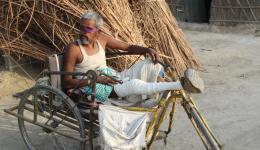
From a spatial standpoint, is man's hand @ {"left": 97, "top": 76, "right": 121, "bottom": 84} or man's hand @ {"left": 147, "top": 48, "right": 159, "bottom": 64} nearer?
man's hand @ {"left": 97, "top": 76, "right": 121, "bottom": 84}

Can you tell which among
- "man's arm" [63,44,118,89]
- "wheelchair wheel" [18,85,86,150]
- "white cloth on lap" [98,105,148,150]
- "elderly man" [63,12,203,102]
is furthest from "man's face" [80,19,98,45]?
"white cloth on lap" [98,105,148,150]

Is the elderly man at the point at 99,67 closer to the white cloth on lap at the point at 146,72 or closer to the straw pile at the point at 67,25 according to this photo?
the white cloth on lap at the point at 146,72

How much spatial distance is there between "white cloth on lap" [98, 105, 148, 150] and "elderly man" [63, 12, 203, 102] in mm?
208

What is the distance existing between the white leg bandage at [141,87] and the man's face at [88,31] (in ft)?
1.46

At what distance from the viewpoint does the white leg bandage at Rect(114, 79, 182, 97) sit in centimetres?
319

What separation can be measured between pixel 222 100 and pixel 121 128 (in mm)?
2107

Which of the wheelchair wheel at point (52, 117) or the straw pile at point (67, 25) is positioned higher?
the straw pile at point (67, 25)

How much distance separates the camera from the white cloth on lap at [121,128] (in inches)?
124

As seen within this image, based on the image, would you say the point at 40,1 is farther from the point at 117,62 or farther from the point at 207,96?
the point at 207,96

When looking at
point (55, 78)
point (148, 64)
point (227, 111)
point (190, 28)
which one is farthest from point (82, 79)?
point (190, 28)

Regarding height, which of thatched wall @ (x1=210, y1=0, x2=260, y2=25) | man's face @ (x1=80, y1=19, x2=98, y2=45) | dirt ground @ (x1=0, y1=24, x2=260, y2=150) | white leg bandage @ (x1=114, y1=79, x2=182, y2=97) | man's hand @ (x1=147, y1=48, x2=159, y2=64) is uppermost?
thatched wall @ (x1=210, y1=0, x2=260, y2=25)

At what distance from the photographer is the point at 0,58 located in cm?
594

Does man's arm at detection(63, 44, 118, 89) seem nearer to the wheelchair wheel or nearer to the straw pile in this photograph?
the wheelchair wheel

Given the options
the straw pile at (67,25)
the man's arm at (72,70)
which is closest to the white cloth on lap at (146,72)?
the man's arm at (72,70)
